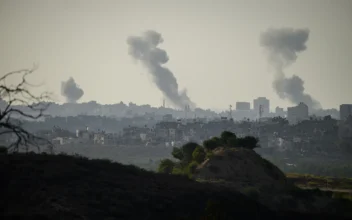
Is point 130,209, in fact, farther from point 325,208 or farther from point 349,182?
point 349,182

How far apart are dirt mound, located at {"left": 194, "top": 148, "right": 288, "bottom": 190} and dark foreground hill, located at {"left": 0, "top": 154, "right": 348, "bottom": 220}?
22355 mm

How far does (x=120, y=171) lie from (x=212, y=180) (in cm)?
2629

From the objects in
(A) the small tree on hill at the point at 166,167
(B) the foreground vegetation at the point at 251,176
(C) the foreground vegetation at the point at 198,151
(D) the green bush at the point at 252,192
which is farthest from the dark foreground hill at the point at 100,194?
(A) the small tree on hill at the point at 166,167

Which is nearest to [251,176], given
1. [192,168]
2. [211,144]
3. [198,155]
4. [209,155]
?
[209,155]

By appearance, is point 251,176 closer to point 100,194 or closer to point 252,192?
point 252,192

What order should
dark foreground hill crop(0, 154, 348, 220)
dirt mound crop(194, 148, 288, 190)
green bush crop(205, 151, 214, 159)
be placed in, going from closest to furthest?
dark foreground hill crop(0, 154, 348, 220) < dirt mound crop(194, 148, 288, 190) < green bush crop(205, 151, 214, 159)

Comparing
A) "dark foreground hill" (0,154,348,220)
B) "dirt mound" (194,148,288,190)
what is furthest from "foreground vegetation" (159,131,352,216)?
"dark foreground hill" (0,154,348,220)

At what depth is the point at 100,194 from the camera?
45.6 meters

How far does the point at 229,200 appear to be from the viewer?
5419 cm

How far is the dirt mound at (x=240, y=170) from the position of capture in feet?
269

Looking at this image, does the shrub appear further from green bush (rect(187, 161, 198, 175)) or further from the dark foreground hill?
the dark foreground hill

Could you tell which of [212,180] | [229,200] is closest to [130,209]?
[229,200]

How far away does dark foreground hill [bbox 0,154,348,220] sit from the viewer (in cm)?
3791

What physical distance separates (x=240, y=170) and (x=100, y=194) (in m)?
42.1
